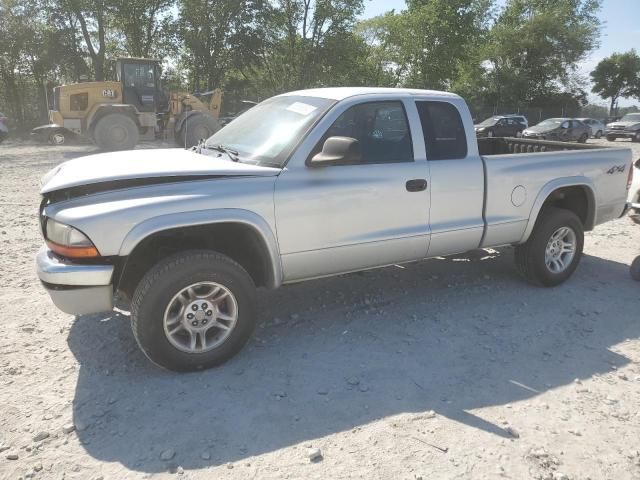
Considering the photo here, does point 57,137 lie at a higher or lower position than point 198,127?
lower

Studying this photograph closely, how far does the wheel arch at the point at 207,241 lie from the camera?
3223 millimetres

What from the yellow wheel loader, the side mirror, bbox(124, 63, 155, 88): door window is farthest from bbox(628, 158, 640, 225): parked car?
bbox(124, 63, 155, 88): door window

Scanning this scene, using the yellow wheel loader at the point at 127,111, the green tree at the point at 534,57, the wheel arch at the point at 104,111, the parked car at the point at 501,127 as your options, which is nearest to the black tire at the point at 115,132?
the yellow wheel loader at the point at 127,111

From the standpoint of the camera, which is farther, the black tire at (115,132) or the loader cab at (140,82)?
the loader cab at (140,82)

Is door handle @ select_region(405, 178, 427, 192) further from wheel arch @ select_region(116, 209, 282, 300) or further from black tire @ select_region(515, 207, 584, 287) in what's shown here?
black tire @ select_region(515, 207, 584, 287)

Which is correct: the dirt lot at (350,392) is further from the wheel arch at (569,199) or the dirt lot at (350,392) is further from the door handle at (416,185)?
the door handle at (416,185)

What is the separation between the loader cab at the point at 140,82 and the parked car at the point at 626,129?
27.0 metres

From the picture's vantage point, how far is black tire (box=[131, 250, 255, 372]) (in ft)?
10.7

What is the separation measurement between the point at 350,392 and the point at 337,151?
5.23 feet

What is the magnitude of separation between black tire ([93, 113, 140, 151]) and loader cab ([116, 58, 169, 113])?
112 cm

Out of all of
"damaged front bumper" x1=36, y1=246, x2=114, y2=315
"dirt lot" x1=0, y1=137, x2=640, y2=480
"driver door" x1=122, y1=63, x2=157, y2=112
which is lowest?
"dirt lot" x1=0, y1=137, x2=640, y2=480

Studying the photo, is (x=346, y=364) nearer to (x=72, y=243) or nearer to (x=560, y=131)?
(x=72, y=243)

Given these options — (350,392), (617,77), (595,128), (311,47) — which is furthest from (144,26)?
(617,77)

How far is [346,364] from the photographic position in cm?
364
